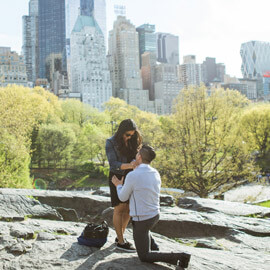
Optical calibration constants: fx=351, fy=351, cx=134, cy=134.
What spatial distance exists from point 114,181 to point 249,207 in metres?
6.54

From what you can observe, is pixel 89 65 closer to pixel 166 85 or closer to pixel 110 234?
pixel 166 85

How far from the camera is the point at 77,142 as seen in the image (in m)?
49.5

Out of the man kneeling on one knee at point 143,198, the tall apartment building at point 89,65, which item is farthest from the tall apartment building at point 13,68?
the man kneeling on one knee at point 143,198

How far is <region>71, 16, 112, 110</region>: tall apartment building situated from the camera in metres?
149

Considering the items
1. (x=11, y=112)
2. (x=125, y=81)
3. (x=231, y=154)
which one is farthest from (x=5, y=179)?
(x=125, y=81)

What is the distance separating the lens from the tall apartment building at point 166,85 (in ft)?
573

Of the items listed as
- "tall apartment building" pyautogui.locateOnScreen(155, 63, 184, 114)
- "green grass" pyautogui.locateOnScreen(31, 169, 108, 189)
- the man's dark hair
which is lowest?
"green grass" pyautogui.locateOnScreen(31, 169, 108, 189)

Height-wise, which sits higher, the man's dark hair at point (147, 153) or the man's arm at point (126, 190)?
the man's dark hair at point (147, 153)

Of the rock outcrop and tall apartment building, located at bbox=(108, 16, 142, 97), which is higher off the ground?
tall apartment building, located at bbox=(108, 16, 142, 97)

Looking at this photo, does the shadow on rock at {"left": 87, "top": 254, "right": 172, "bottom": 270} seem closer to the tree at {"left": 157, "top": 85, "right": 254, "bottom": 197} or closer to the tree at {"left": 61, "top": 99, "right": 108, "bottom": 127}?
the tree at {"left": 157, "top": 85, "right": 254, "bottom": 197}

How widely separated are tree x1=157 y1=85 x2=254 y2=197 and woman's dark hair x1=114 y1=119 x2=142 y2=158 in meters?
12.4

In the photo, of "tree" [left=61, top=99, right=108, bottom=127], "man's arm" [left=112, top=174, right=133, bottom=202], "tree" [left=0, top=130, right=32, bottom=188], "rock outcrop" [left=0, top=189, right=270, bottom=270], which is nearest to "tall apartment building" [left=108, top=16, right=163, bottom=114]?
"tree" [left=61, top=99, right=108, bottom=127]

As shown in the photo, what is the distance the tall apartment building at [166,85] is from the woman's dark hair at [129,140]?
159 metres

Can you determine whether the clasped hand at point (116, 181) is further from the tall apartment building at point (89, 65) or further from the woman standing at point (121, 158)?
the tall apartment building at point (89, 65)
